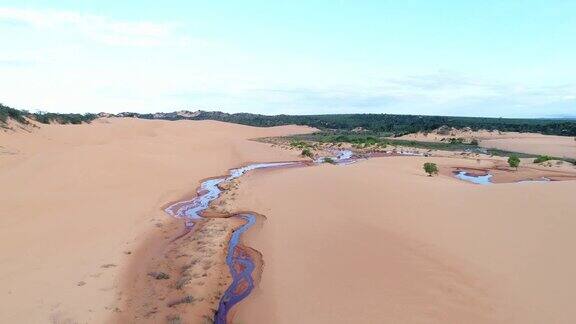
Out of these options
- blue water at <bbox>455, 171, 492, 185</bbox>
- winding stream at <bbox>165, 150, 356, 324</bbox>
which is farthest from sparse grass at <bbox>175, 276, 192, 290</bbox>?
blue water at <bbox>455, 171, 492, 185</bbox>

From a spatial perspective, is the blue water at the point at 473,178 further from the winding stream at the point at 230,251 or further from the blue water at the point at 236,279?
the blue water at the point at 236,279

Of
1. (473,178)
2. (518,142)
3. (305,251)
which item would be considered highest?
(518,142)

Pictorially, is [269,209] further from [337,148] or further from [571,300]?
[337,148]

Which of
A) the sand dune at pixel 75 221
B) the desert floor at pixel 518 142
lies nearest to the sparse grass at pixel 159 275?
the sand dune at pixel 75 221

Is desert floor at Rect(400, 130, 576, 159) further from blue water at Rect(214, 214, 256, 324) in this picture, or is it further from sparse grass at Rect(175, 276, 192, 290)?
sparse grass at Rect(175, 276, 192, 290)

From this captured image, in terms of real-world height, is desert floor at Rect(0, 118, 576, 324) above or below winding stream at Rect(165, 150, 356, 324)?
above

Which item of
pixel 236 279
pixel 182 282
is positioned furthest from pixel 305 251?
pixel 182 282

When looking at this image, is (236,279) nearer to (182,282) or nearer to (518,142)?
(182,282)
